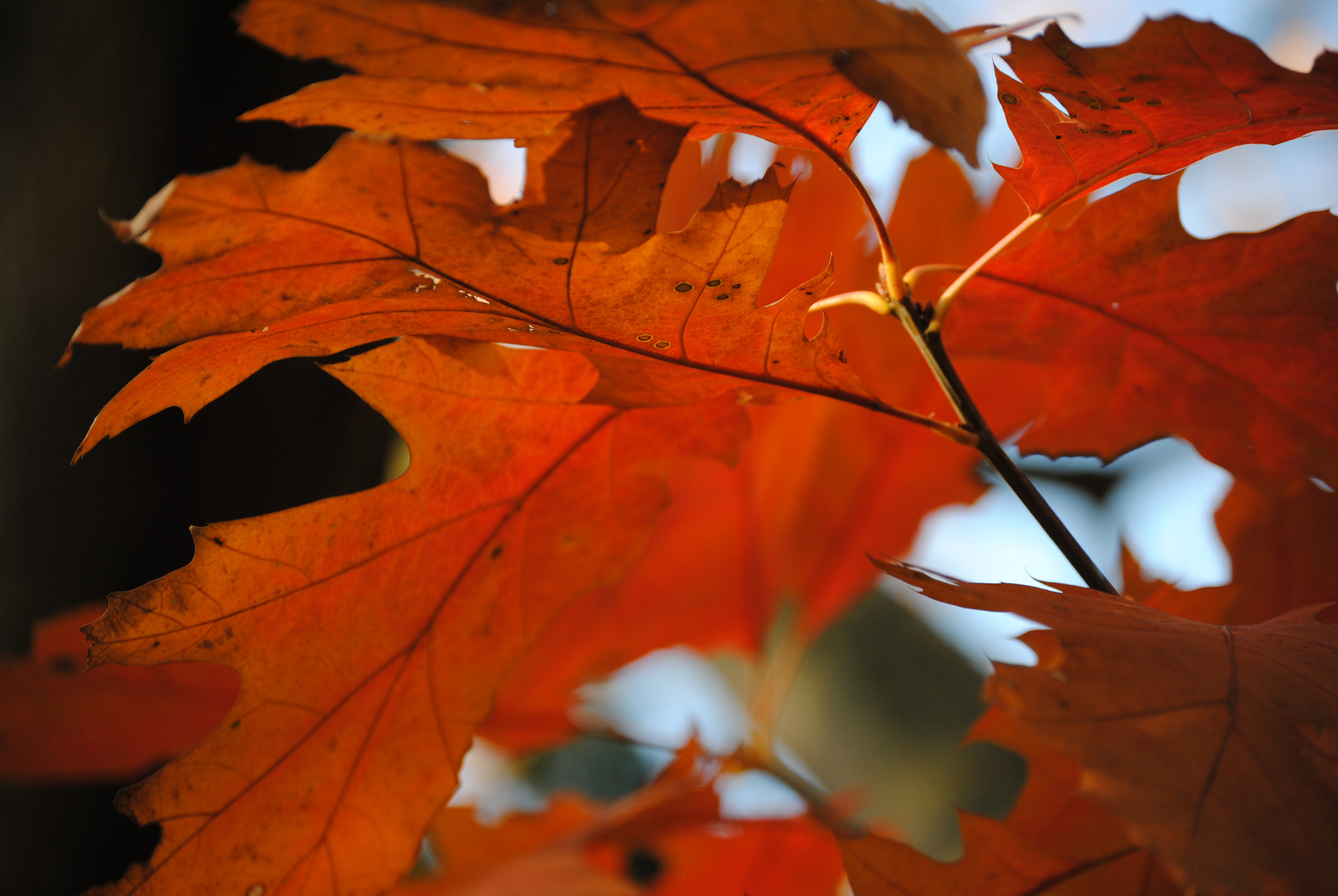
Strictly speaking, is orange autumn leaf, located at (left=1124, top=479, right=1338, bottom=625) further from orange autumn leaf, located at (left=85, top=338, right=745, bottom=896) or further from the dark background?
the dark background

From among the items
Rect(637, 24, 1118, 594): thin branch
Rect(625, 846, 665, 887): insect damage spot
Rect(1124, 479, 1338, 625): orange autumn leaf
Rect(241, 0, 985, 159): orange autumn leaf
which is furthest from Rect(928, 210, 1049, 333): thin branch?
Rect(625, 846, 665, 887): insect damage spot

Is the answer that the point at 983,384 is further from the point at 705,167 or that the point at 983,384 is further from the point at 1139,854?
the point at 1139,854

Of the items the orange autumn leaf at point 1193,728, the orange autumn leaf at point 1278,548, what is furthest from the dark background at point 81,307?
the orange autumn leaf at point 1278,548

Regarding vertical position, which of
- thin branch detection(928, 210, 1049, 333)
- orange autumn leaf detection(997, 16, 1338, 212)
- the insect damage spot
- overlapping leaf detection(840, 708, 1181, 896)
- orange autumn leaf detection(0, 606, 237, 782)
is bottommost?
the insect damage spot

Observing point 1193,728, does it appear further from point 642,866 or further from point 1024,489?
point 642,866

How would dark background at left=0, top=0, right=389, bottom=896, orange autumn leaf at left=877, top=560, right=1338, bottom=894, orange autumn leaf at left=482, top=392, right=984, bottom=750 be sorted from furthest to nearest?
orange autumn leaf at left=482, top=392, right=984, bottom=750, dark background at left=0, top=0, right=389, bottom=896, orange autumn leaf at left=877, top=560, right=1338, bottom=894

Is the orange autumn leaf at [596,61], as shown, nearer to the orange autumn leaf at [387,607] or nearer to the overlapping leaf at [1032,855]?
the orange autumn leaf at [387,607]

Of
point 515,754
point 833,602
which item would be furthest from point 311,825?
point 833,602

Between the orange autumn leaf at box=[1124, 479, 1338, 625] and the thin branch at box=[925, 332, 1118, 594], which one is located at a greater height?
the thin branch at box=[925, 332, 1118, 594]
